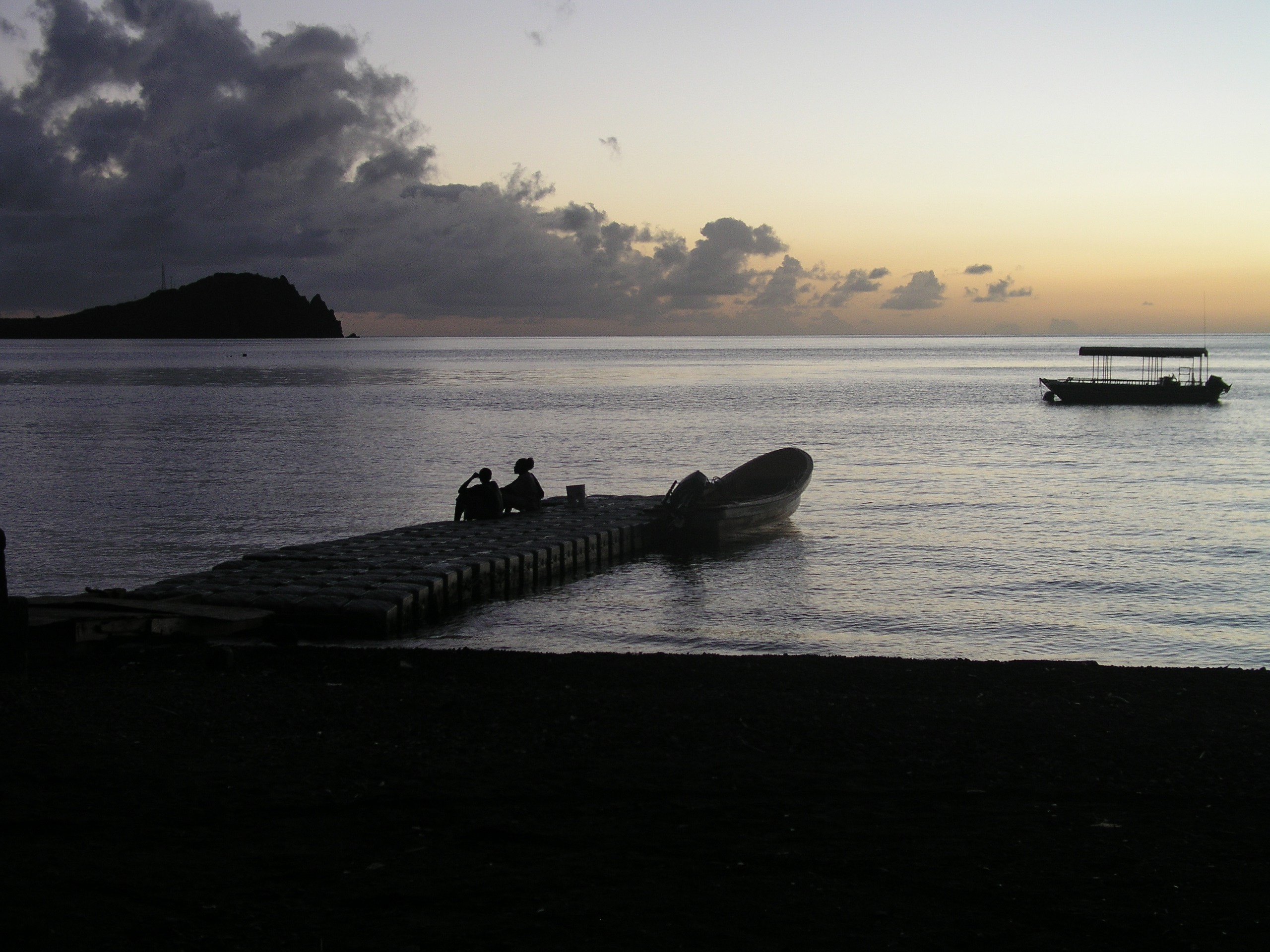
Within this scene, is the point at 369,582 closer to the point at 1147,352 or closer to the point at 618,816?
the point at 618,816

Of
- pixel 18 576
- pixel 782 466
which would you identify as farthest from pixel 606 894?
pixel 782 466

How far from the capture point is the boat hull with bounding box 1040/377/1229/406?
80188mm

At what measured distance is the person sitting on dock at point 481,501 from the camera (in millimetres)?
22511

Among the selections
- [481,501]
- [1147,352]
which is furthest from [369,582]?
[1147,352]

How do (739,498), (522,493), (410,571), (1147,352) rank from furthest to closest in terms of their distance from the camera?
(1147,352) < (739,498) < (522,493) < (410,571)

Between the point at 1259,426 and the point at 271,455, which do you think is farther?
the point at 1259,426

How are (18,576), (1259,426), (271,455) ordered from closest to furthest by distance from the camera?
(18,576)
(271,455)
(1259,426)

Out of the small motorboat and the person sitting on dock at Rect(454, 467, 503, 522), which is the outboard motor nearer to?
the small motorboat

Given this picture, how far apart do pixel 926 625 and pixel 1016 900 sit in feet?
37.5

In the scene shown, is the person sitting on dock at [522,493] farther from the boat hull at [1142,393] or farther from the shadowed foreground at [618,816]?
the boat hull at [1142,393]

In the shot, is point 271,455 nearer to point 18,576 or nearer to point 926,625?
point 18,576

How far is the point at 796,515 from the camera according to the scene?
29.1m

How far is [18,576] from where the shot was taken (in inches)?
825

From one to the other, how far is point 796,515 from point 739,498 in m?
1.90
